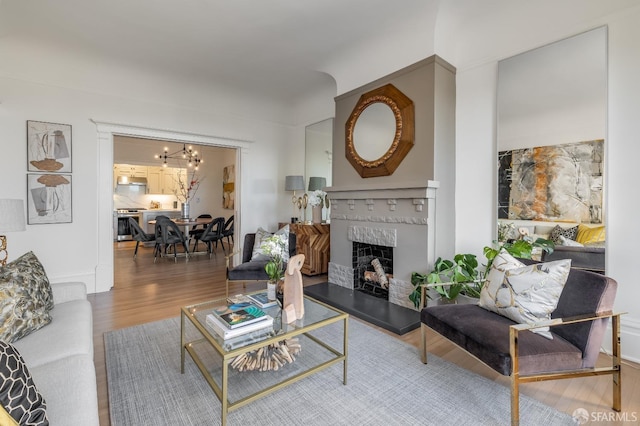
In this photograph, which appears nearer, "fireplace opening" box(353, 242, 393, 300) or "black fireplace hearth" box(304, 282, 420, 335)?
"black fireplace hearth" box(304, 282, 420, 335)

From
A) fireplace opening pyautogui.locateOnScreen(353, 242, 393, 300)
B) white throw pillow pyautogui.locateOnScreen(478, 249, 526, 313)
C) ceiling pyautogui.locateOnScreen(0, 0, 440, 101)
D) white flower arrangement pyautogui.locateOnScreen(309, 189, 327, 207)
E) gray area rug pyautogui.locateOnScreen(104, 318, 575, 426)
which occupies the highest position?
ceiling pyautogui.locateOnScreen(0, 0, 440, 101)

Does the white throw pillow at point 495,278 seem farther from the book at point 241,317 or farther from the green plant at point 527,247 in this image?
the book at point 241,317

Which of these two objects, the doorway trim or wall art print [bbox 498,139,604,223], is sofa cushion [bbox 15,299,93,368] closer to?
the doorway trim

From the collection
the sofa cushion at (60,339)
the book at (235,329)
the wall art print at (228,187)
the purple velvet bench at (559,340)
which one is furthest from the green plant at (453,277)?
the wall art print at (228,187)

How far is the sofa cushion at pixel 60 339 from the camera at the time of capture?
Answer: 1536 mm

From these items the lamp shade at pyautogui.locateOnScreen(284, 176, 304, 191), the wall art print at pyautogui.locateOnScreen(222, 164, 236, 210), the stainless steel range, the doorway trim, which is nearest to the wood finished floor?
the doorway trim

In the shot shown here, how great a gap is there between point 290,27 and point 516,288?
3.28m

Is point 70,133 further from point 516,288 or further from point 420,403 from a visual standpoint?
point 516,288

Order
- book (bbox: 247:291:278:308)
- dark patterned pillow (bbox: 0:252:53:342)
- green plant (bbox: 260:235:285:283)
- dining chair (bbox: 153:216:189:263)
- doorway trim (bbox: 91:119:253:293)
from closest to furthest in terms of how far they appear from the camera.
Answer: dark patterned pillow (bbox: 0:252:53:342)
book (bbox: 247:291:278:308)
green plant (bbox: 260:235:285:283)
doorway trim (bbox: 91:119:253:293)
dining chair (bbox: 153:216:189:263)

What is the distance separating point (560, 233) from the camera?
105 inches

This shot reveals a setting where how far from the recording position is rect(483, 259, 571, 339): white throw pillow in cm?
184

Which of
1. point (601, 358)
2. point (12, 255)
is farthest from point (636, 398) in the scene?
point (12, 255)

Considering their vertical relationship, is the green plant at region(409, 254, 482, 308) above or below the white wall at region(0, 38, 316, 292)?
below

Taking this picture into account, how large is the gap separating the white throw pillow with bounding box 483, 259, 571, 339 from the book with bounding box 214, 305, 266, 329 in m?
1.57
